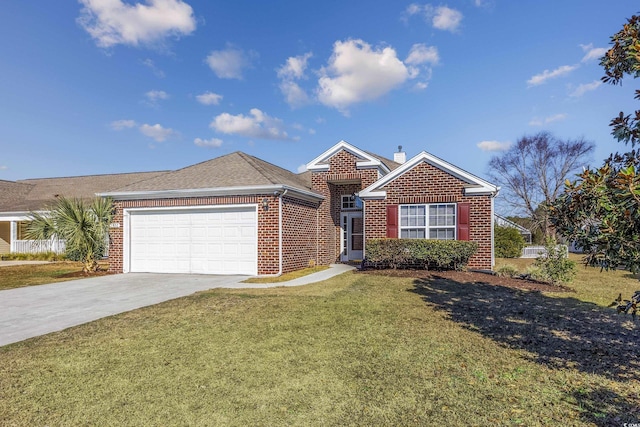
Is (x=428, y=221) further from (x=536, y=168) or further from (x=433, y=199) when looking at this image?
(x=536, y=168)

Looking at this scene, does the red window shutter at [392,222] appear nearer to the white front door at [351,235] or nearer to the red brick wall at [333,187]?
the red brick wall at [333,187]

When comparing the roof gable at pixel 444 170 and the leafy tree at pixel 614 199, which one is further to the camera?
the roof gable at pixel 444 170

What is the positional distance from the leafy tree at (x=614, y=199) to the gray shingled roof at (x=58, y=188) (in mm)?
25703

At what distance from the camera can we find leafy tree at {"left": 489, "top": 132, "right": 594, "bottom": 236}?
3328cm

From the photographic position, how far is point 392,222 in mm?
13172

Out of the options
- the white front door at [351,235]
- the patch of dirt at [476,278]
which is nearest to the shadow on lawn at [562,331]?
the patch of dirt at [476,278]

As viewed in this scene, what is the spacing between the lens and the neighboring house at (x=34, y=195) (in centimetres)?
2169

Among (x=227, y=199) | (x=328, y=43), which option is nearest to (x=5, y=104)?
(x=227, y=199)

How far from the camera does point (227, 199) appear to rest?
1226cm

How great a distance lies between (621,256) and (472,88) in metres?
13.5

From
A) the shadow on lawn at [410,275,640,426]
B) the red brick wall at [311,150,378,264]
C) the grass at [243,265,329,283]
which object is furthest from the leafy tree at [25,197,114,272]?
the shadow on lawn at [410,275,640,426]

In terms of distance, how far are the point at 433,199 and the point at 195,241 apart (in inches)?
358

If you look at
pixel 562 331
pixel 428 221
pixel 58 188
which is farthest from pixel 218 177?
pixel 58 188

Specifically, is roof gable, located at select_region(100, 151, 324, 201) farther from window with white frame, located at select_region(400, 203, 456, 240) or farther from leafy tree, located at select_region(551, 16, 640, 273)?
leafy tree, located at select_region(551, 16, 640, 273)
